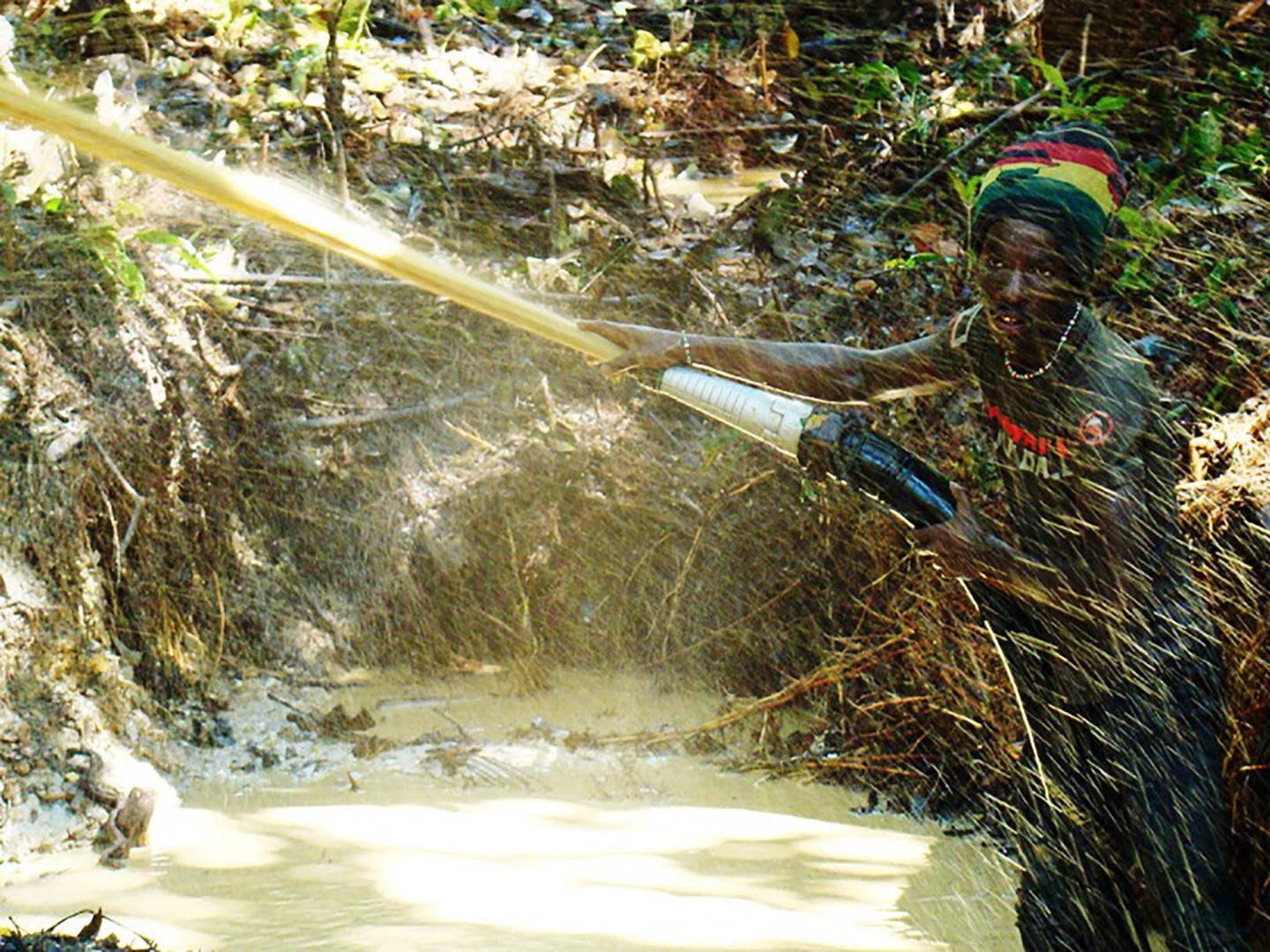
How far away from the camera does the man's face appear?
2.48 meters

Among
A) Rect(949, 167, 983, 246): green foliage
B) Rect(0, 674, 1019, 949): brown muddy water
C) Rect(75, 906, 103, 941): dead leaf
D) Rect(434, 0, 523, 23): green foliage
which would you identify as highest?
Rect(434, 0, 523, 23): green foliage

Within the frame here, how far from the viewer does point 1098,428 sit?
2445 mm

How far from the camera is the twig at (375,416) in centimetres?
447

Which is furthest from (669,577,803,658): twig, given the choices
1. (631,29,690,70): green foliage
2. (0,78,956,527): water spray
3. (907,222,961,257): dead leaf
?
(631,29,690,70): green foliage

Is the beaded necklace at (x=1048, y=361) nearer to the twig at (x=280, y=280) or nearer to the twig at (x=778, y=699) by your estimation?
the twig at (x=778, y=699)

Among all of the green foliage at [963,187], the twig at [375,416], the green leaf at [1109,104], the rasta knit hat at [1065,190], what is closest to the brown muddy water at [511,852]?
the twig at [375,416]

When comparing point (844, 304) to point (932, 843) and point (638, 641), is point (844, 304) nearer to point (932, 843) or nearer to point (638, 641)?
point (638, 641)

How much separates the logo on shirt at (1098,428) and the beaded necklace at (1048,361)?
0.14 meters

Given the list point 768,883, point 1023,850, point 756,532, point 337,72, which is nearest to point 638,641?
point 756,532

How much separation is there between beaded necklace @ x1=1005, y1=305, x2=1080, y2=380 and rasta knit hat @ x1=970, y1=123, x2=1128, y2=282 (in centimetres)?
9

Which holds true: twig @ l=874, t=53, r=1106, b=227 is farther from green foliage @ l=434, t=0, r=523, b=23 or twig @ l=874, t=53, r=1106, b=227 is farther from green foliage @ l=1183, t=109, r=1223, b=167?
green foliage @ l=434, t=0, r=523, b=23

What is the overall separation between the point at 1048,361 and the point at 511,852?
79.6 inches

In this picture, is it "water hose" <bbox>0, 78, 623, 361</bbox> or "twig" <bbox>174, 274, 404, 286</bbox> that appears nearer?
"water hose" <bbox>0, 78, 623, 361</bbox>

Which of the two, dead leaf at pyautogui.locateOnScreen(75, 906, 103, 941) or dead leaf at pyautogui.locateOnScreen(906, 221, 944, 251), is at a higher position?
dead leaf at pyautogui.locateOnScreen(906, 221, 944, 251)
